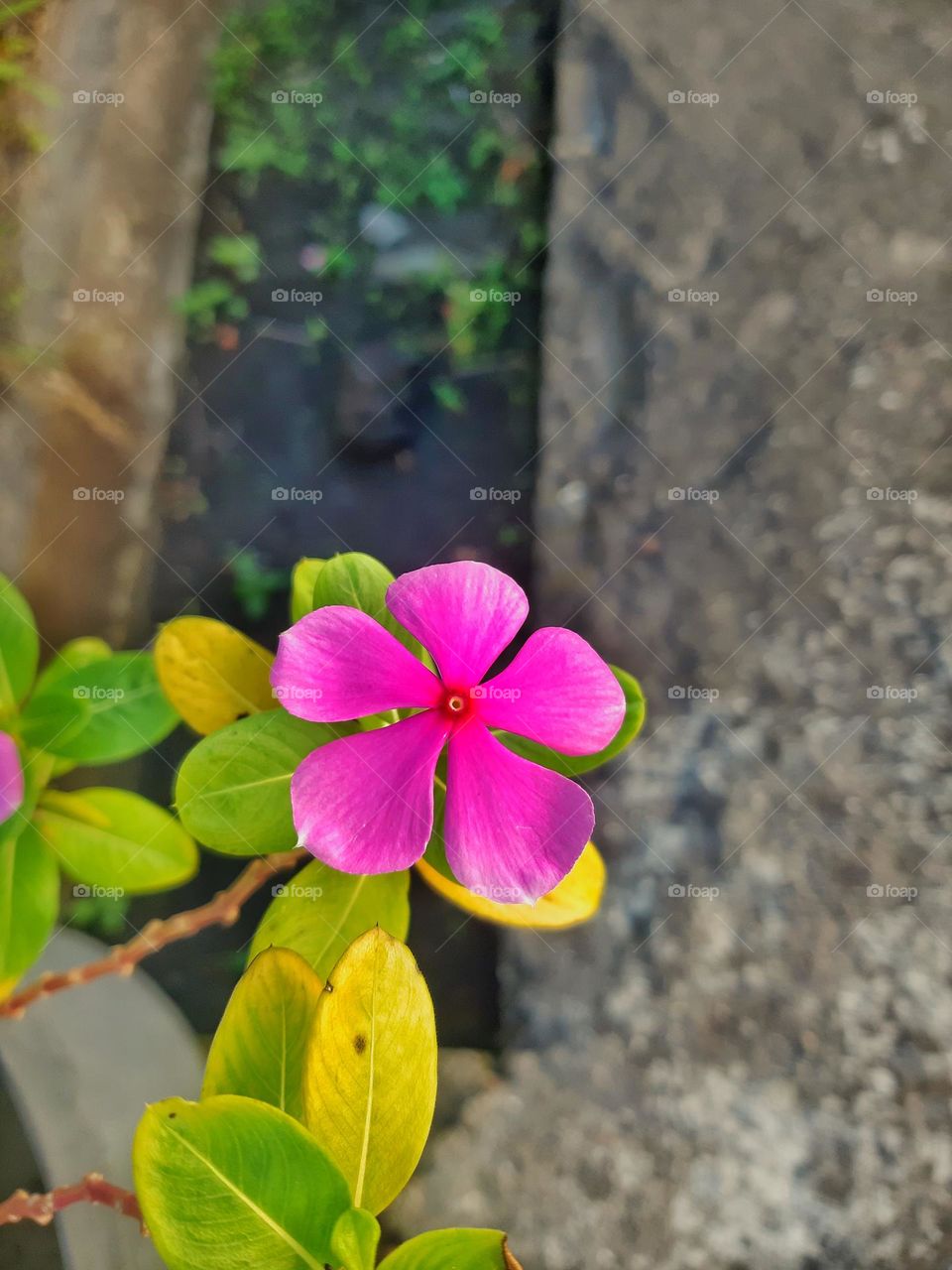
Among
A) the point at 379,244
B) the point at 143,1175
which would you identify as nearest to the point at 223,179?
the point at 379,244

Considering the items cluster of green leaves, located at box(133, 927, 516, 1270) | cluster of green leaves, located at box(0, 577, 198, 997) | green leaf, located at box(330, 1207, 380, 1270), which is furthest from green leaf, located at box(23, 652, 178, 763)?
green leaf, located at box(330, 1207, 380, 1270)

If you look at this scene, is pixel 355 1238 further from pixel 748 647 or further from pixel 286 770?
pixel 748 647

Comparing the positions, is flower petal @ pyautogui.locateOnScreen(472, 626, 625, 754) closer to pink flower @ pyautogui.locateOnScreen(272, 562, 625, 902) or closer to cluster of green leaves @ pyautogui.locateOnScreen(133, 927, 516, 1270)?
pink flower @ pyautogui.locateOnScreen(272, 562, 625, 902)

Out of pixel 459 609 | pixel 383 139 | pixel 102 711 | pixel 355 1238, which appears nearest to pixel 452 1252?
pixel 355 1238

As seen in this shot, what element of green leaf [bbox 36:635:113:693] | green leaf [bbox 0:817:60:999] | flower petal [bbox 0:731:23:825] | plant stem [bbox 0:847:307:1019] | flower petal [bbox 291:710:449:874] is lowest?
plant stem [bbox 0:847:307:1019]

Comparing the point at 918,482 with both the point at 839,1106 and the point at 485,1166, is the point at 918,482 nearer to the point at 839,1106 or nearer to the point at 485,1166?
the point at 839,1106

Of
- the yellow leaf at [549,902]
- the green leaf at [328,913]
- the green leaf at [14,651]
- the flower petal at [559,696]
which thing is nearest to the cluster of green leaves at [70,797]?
the green leaf at [14,651]

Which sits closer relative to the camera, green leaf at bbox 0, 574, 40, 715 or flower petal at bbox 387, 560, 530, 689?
flower petal at bbox 387, 560, 530, 689

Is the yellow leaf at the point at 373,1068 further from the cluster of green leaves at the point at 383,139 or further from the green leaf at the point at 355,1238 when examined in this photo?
the cluster of green leaves at the point at 383,139
